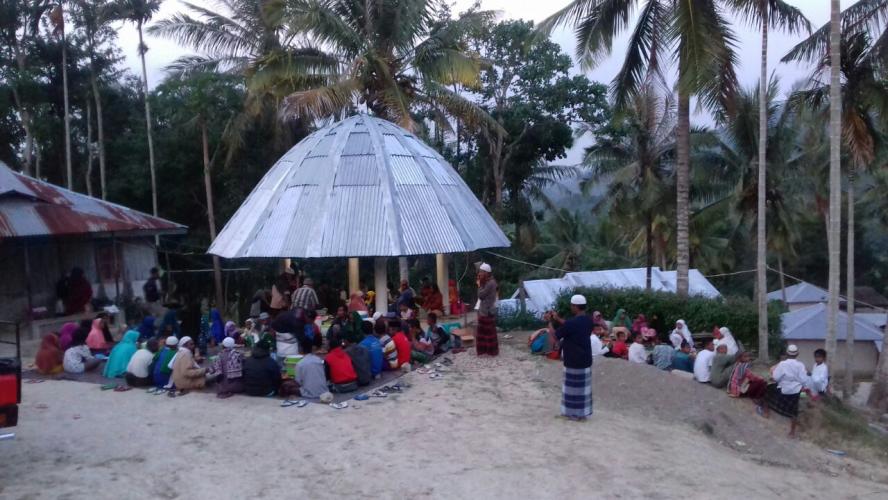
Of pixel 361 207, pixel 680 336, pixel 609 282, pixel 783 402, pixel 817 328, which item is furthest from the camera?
pixel 817 328

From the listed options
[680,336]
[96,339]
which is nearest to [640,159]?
[680,336]

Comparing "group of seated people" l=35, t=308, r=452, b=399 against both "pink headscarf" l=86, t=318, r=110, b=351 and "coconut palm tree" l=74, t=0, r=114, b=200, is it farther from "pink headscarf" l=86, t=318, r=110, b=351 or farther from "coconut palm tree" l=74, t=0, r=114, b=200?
"coconut palm tree" l=74, t=0, r=114, b=200

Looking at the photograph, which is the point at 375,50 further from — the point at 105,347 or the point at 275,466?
the point at 275,466

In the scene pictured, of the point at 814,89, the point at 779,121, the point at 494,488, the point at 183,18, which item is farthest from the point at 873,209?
the point at 494,488

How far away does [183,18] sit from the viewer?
824 inches

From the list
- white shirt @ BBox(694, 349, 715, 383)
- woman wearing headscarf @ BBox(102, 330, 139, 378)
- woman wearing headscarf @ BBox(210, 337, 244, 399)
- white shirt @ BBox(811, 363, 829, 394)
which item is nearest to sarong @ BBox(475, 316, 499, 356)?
white shirt @ BBox(694, 349, 715, 383)

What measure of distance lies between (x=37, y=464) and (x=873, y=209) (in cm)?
3519

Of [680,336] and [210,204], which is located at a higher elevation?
[210,204]

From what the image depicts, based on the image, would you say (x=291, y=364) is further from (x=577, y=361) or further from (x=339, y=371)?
(x=577, y=361)

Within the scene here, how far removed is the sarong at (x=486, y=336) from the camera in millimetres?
12180

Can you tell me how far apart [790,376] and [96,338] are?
11.2 meters

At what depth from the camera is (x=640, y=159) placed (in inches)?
876

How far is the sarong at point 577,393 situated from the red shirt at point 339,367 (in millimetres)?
3047

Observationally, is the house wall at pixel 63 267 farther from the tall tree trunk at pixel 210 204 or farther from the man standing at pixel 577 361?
the man standing at pixel 577 361
